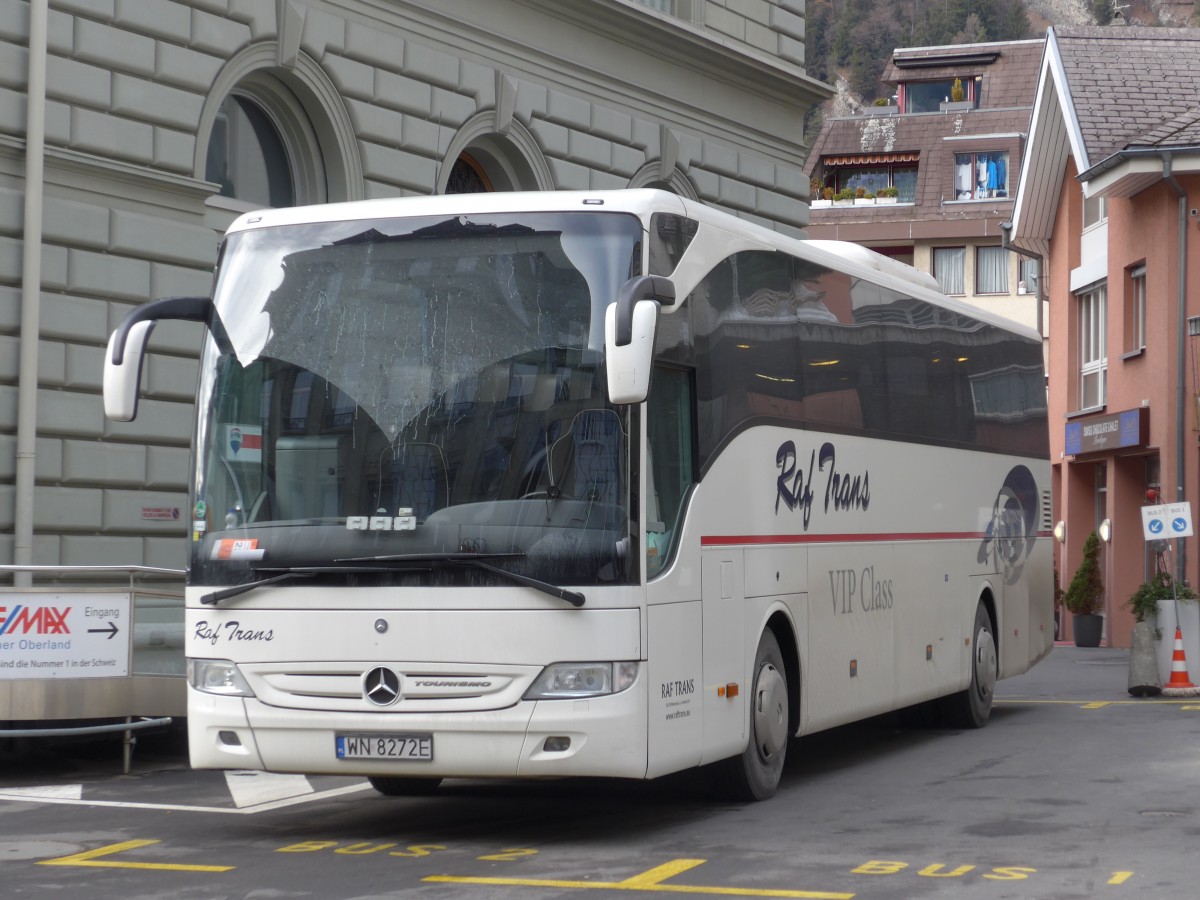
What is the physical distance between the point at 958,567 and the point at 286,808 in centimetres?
633

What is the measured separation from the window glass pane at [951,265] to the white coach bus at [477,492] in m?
52.7

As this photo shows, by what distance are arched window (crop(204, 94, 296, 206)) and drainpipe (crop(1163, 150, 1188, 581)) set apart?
16977 mm

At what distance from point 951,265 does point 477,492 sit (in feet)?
180

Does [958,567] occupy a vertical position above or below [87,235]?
below

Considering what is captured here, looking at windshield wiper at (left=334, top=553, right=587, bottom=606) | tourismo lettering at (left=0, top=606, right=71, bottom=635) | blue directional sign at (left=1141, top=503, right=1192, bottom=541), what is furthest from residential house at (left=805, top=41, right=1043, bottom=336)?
windshield wiper at (left=334, top=553, right=587, bottom=606)

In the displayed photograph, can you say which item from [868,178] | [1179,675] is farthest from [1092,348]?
[868,178]

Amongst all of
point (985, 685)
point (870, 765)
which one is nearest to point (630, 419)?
point (870, 765)

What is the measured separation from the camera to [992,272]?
6241 cm

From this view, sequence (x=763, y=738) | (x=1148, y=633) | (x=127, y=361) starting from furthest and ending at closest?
(x=1148, y=633)
(x=763, y=738)
(x=127, y=361)

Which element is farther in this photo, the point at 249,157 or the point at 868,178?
the point at 868,178

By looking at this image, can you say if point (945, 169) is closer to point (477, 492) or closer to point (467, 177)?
point (467, 177)

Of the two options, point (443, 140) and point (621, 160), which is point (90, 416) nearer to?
point (443, 140)

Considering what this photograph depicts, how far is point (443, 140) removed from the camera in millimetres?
20234

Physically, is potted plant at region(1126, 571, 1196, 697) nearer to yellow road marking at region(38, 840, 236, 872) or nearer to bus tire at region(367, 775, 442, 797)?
bus tire at region(367, 775, 442, 797)
